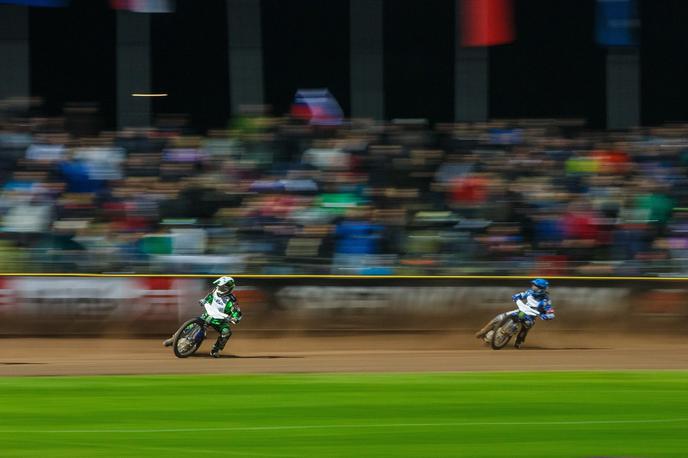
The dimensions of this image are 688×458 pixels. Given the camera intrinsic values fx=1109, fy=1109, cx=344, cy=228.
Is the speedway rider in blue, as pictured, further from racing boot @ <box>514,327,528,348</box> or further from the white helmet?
the white helmet

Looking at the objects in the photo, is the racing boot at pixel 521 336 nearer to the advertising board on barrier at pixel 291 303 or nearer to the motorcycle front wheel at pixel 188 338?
the advertising board on barrier at pixel 291 303

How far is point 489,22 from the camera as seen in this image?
73.3 feet

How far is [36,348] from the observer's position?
17.0 metres

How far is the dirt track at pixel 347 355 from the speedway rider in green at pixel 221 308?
49cm

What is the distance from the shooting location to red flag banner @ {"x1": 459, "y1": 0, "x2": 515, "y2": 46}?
22.2 meters

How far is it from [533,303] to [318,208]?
3.67 metres

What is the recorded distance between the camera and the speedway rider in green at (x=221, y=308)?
1605cm

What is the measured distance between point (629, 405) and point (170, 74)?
1450cm

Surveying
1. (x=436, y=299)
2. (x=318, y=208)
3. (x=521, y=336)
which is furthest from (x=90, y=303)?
(x=521, y=336)

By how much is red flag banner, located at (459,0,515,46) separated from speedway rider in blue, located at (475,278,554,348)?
679 centimetres

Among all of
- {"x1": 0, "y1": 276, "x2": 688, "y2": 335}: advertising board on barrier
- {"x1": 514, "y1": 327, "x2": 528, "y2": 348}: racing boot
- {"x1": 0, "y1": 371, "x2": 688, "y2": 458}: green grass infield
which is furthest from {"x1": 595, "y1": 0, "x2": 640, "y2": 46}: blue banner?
{"x1": 0, "y1": 371, "x2": 688, "y2": 458}: green grass infield

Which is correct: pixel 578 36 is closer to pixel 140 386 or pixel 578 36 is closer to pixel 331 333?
pixel 331 333

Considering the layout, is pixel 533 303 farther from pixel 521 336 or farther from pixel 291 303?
pixel 291 303

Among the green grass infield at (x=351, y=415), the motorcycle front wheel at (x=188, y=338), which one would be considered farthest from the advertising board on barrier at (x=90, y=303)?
the green grass infield at (x=351, y=415)
